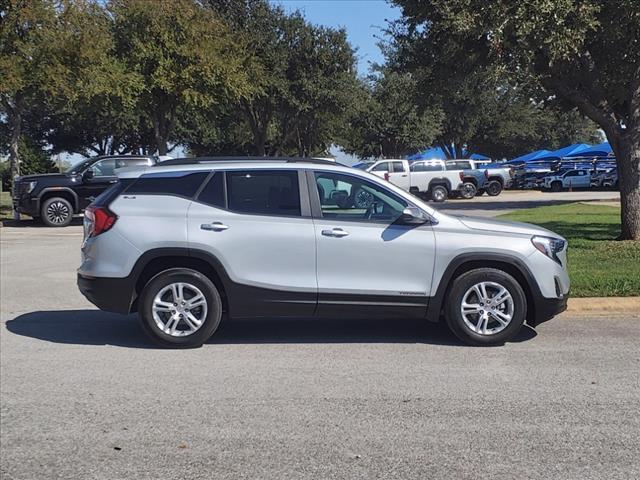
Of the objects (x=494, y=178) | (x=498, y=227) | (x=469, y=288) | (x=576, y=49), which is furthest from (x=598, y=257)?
(x=494, y=178)

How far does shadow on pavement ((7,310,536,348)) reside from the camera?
22.2 feet

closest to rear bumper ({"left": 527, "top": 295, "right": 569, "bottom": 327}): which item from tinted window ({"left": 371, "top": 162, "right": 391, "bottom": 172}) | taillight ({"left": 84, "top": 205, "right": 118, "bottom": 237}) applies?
taillight ({"left": 84, "top": 205, "right": 118, "bottom": 237})

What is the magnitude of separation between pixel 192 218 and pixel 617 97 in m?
10.2

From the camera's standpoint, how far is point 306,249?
6.27 metres

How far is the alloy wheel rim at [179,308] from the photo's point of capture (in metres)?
6.28

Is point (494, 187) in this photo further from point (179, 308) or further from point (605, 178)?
point (179, 308)

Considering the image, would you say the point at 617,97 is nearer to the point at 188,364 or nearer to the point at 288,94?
the point at 188,364

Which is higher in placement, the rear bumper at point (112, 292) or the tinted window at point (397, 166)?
the tinted window at point (397, 166)

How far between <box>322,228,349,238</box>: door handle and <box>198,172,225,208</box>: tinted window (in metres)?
1.05

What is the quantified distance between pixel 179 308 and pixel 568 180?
3642 centimetres

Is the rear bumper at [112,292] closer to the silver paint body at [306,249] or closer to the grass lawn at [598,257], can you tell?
the silver paint body at [306,249]

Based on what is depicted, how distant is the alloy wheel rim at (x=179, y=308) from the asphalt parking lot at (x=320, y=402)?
10.2 inches

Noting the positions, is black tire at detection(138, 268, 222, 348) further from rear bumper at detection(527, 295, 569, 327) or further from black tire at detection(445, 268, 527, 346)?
rear bumper at detection(527, 295, 569, 327)

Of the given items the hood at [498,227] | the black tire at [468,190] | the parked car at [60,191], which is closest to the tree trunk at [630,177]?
the hood at [498,227]
